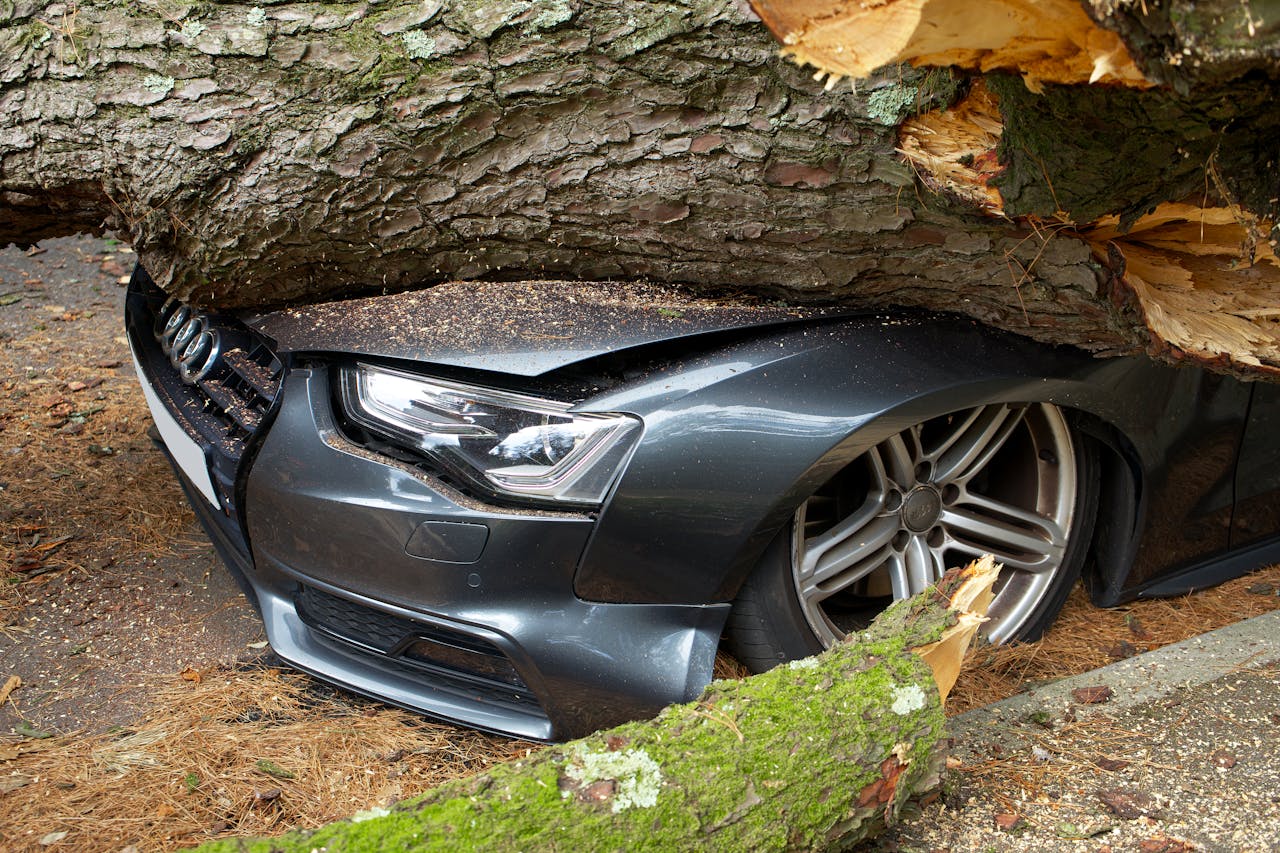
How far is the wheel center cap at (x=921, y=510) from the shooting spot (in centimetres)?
268

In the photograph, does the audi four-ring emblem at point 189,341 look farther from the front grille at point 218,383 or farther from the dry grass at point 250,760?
the dry grass at point 250,760

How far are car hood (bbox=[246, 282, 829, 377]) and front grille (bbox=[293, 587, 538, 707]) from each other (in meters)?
0.58

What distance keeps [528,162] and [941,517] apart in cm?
135

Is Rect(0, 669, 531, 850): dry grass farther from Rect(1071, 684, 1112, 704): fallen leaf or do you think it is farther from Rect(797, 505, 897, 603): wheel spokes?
Rect(1071, 684, 1112, 704): fallen leaf

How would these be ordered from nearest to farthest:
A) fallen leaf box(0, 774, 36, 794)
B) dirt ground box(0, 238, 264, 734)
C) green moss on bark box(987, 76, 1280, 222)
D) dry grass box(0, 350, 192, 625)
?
green moss on bark box(987, 76, 1280, 222) → fallen leaf box(0, 774, 36, 794) → dirt ground box(0, 238, 264, 734) → dry grass box(0, 350, 192, 625)

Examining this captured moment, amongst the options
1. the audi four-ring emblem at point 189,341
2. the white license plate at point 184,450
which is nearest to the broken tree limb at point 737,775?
the white license plate at point 184,450

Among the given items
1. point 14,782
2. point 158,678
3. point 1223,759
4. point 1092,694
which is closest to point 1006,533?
point 1092,694

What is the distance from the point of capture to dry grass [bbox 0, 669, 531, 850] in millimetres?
2236

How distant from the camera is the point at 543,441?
2244 millimetres

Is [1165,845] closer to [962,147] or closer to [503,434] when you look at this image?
[962,147]

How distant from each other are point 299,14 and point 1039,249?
1649 mm

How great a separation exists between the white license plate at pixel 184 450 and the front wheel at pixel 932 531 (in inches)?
52.3

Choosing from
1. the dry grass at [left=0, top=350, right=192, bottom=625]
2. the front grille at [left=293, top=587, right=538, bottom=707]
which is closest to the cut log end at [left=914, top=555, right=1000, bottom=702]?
the front grille at [left=293, top=587, right=538, bottom=707]

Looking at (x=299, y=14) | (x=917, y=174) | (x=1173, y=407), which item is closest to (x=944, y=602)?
(x=917, y=174)
